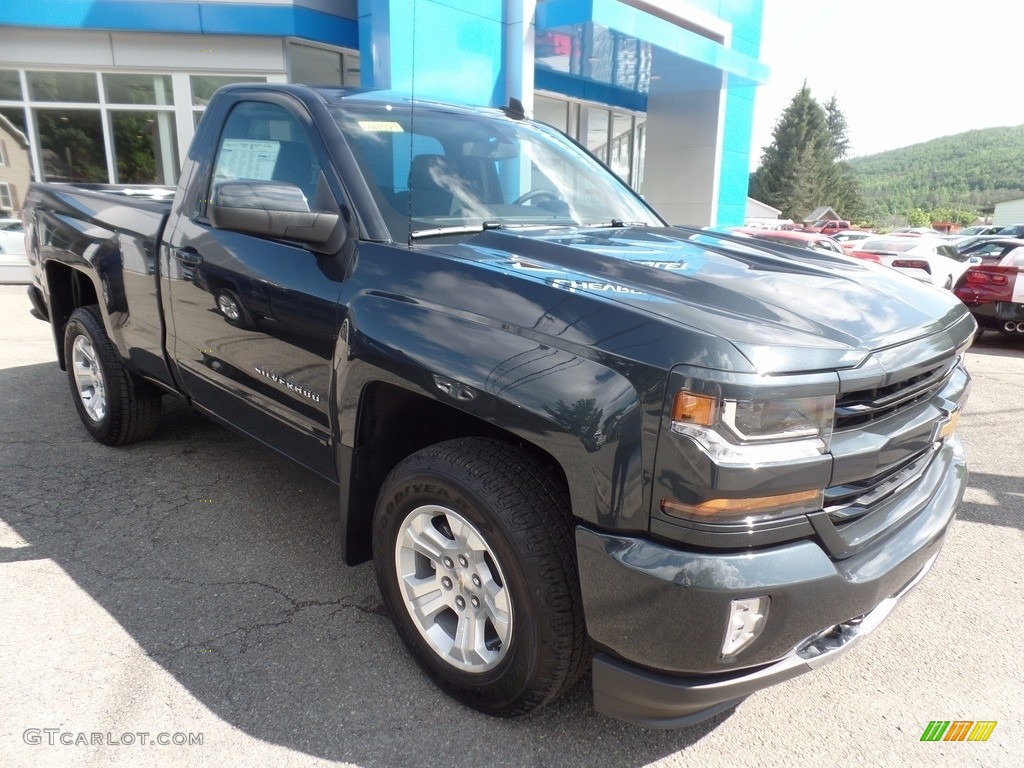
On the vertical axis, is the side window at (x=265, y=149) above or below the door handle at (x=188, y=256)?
above

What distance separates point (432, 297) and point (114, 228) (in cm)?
242

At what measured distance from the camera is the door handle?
10.2 feet

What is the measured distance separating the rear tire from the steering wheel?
2.45 m

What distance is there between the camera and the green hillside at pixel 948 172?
125375mm

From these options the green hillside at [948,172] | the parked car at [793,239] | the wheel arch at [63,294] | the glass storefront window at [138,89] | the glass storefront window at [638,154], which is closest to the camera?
the parked car at [793,239]

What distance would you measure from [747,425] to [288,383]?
1.74m

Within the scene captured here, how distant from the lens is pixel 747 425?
167cm

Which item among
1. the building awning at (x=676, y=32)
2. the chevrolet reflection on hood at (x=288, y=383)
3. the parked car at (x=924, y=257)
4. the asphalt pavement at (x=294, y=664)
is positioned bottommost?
the asphalt pavement at (x=294, y=664)

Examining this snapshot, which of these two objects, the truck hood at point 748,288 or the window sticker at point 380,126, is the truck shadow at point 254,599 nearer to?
the truck hood at point 748,288

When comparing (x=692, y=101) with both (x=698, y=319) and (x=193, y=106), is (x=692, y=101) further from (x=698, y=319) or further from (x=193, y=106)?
(x=698, y=319)

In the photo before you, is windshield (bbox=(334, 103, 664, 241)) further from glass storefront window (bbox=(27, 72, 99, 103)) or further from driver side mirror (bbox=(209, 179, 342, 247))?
glass storefront window (bbox=(27, 72, 99, 103))

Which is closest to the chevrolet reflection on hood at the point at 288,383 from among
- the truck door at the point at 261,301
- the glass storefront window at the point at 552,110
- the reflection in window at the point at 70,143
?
the truck door at the point at 261,301

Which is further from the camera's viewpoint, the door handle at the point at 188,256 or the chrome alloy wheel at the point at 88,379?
the chrome alloy wheel at the point at 88,379

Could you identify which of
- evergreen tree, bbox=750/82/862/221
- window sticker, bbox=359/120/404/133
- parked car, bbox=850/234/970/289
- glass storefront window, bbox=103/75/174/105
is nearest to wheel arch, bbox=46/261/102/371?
window sticker, bbox=359/120/404/133
